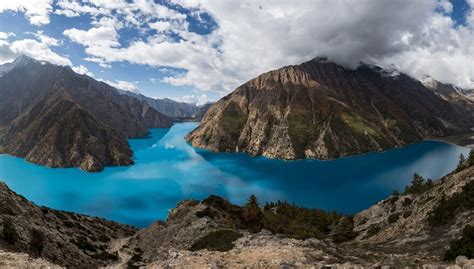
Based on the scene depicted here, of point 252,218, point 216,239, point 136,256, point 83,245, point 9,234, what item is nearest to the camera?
point 9,234

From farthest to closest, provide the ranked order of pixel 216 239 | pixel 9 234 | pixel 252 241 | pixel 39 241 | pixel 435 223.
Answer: pixel 216 239
pixel 39 241
pixel 252 241
pixel 435 223
pixel 9 234

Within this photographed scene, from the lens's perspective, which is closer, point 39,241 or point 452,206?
point 452,206

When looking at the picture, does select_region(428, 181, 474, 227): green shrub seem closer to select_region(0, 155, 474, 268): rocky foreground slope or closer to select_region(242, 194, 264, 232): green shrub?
select_region(0, 155, 474, 268): rocky foreground slope

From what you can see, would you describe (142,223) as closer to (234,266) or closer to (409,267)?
(234,266)

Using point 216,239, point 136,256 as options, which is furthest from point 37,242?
point 216,239

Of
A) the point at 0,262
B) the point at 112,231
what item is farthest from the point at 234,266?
the point at 112,231

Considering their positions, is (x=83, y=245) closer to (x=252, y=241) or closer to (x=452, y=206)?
(x=252, y=241)

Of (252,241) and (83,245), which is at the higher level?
(83,245)

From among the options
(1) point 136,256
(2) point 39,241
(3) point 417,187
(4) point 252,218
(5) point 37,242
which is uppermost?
(3) point 417,187

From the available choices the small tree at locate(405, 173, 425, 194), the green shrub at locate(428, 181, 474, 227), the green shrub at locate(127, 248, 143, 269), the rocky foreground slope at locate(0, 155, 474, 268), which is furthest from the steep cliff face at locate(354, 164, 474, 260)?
the green shrub at locate(127, 248, 143, 269)
